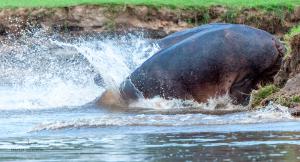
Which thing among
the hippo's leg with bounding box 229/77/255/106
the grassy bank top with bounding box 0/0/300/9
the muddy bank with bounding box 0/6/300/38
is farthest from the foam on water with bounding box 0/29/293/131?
the grassy bank top with bounding box 0/0/300/9

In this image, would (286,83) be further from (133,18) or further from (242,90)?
(133,18)

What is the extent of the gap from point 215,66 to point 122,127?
3057 mm

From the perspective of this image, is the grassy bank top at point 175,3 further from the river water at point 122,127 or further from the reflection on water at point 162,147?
the reflection on water at point 162,147

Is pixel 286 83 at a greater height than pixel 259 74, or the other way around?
pixel 286 83

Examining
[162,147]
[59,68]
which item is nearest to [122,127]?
[162,147]

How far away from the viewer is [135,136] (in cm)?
835

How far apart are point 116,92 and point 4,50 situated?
8.68 m

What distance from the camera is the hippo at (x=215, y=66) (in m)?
11.8

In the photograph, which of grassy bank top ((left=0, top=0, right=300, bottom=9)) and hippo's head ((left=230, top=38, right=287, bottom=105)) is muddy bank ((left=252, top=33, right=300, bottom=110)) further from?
grassy bank top ((left=0, top=0, right=300, bottom=9))

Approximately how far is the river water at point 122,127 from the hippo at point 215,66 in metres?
0.18

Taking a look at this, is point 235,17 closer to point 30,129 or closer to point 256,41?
point 256,41

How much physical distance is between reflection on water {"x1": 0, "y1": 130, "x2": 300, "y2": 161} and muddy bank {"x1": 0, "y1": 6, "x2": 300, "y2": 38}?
12503 mm

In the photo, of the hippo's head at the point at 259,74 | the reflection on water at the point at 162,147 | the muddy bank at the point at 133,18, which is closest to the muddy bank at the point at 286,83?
the hippo's head at the point at 259,74

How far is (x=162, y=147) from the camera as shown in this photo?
7535mm
